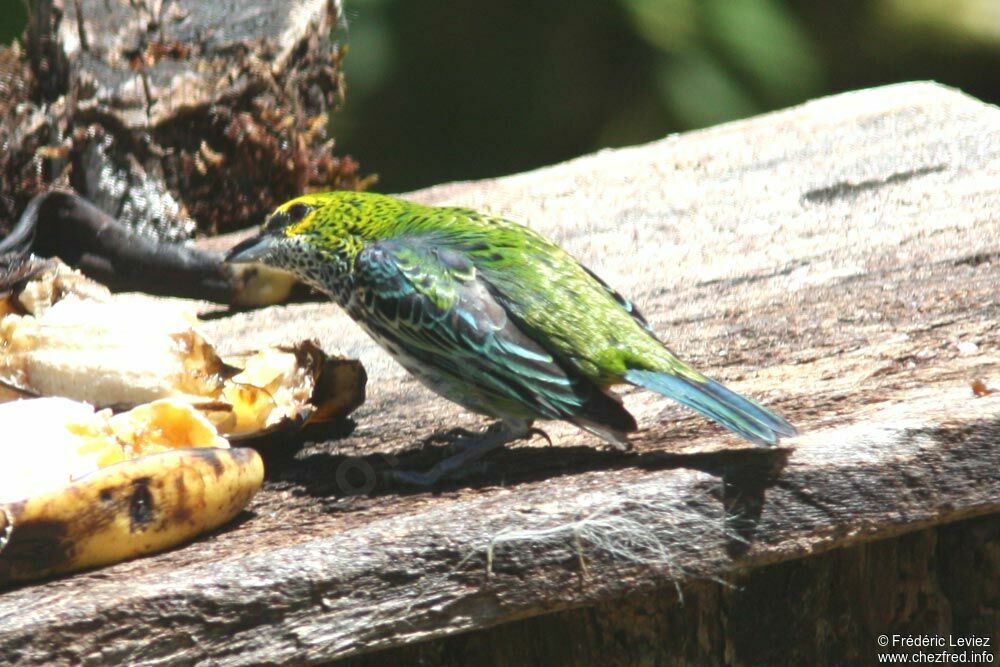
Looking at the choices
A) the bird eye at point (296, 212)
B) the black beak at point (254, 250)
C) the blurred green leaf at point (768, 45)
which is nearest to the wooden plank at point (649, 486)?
the black beak at point (254, 250)

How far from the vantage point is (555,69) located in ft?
25.4

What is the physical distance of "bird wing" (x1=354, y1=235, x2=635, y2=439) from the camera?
2369mm

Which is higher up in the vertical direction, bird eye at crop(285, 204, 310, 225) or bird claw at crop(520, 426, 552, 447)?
bird eye at crop(285, 204, 310, 225)

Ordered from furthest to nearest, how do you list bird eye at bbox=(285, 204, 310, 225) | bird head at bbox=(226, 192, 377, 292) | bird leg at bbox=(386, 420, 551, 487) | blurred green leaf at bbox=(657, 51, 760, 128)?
1. blurred green leaf at bbox=(657, 51, 760, 128)
2. bird eye at bbox=(285, 204, 310, 225)
3. bird head at bbox=(226, 192, 377, 292)
4. bird leg at bbox=(386, 420, 551, 487)

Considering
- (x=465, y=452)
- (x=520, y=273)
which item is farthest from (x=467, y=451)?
(x=520, y=273)

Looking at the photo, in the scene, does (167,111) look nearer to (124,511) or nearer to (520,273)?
(520,273)

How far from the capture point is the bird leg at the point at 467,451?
2322 millimetres

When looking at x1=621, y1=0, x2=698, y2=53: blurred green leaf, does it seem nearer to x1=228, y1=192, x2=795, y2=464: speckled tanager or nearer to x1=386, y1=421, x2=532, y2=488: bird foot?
x1=228, y1=192, x2=795, y2=464: speckled tanager

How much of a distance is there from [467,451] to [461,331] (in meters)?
0.21

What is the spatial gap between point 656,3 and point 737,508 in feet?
17.9

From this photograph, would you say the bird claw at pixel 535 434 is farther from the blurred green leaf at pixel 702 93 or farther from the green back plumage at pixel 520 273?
the blurred green leaf at pixel 702 93

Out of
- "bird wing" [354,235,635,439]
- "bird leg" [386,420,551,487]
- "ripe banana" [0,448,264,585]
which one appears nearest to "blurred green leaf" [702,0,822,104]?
"bird wing" [354,235,635,439]

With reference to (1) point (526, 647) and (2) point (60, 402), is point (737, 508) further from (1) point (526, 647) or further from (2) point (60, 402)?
(2) point (60, 402)

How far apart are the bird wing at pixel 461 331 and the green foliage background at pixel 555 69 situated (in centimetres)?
482
